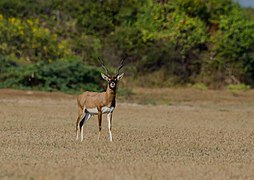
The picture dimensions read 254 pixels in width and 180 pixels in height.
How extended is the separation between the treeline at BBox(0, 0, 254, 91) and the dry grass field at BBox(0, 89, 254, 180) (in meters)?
7.92

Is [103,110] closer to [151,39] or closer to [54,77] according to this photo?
[54,77]

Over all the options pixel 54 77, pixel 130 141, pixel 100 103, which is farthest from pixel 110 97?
pixel 54 77

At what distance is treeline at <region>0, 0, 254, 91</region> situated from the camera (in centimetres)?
4525

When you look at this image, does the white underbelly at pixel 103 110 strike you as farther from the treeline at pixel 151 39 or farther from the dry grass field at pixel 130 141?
the treeline at pixel 151 39

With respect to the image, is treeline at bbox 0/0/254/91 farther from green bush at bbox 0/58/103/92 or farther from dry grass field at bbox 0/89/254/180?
dry grass field at bbox 0/89/254/180

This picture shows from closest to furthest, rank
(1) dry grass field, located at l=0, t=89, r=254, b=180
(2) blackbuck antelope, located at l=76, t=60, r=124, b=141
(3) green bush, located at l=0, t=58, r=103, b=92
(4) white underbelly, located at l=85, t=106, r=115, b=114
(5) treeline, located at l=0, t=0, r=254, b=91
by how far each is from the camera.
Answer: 1. (1) dry grass field, located at l=0, t=89, r=254, b=180
2. (2) blackbuck antelope, located at l=76, t=60, r=124, b=141
3. (4) white underbelly, located at l=85, t=106, r=115, b=114
4. (3) green bush, located at l=0, t=58, r=103, b=92
5. (5) treeline, located at l=0, t=0, r=254, b=91

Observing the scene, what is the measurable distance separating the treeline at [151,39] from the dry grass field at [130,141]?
7.92 m

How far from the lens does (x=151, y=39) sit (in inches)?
1821

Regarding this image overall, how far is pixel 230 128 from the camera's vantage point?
84.9 ft

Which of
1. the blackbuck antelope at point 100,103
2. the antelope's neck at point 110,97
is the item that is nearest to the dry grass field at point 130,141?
the blackbuck antelope at point 100,103

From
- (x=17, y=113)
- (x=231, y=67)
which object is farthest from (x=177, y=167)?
(x=231, y=67)

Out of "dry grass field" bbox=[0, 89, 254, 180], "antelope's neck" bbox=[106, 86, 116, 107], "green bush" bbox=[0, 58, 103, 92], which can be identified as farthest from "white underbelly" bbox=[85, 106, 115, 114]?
"green bush" bbox=[0, 58, 103, 92]

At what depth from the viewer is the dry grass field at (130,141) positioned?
47.1 ft

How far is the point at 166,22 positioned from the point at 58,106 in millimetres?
14441
